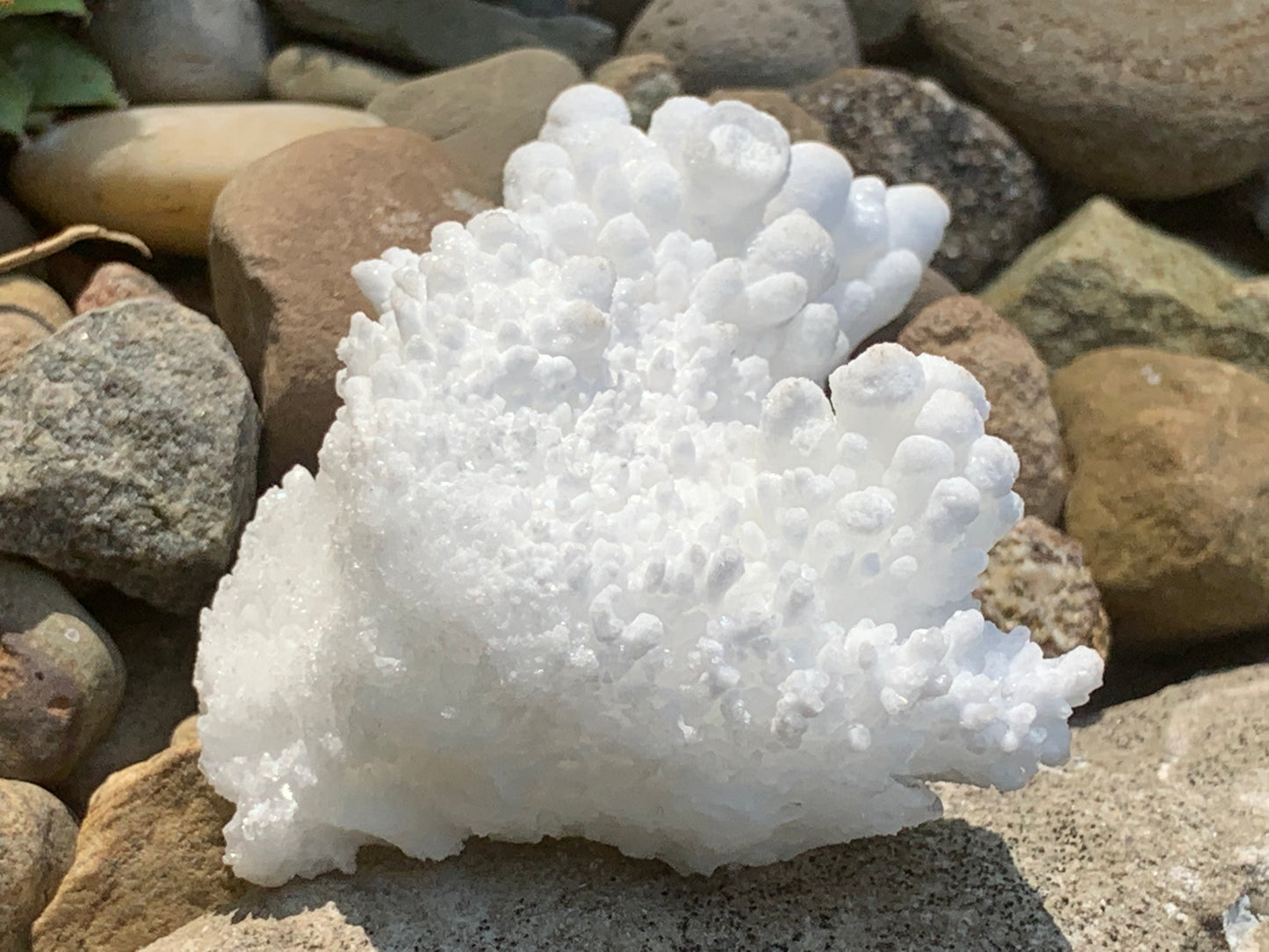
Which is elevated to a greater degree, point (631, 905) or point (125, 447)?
point (125, 447)

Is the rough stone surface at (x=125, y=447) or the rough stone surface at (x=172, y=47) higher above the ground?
the rough stone surface at (x=172, y=47)

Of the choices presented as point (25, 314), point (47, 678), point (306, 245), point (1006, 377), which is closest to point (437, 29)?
point (306, 245)

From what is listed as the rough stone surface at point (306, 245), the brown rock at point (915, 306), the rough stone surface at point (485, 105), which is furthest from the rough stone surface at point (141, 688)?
the brown rock at point (915, 306)

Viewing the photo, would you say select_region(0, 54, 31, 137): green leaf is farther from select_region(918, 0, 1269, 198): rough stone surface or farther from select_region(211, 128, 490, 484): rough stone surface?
select_region(918, 0, 1269, 198): rough stone surface

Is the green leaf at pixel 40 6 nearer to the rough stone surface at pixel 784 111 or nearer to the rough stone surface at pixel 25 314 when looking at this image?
the rough stone surface at pixel 25 314

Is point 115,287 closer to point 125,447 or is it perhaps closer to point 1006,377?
point 125,447

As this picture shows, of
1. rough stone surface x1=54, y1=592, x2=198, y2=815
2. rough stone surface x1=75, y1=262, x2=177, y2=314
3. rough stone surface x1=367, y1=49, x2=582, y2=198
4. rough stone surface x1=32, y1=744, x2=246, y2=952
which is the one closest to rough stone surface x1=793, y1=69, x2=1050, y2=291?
rough stone surface x1=367, y1=49, x2=582, y2=198

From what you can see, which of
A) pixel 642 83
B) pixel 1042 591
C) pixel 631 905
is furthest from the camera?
pixel 642 83
